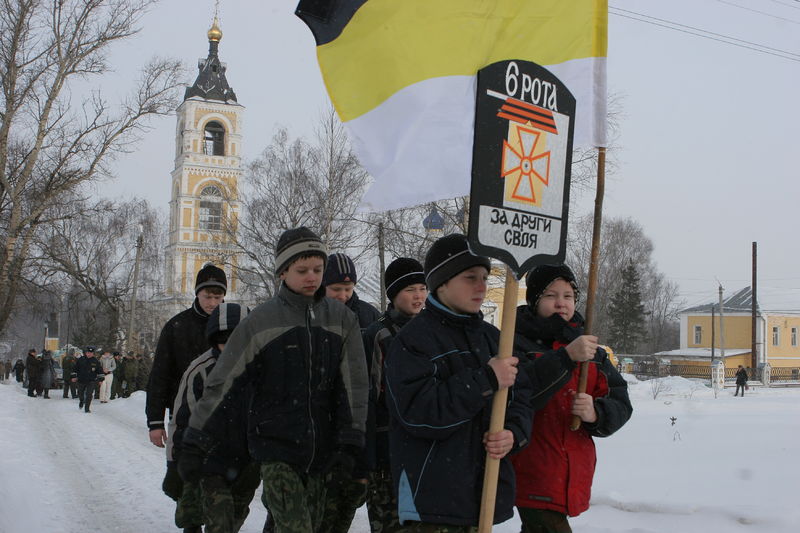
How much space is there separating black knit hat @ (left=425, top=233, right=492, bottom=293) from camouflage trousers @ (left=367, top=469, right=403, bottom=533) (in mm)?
1617

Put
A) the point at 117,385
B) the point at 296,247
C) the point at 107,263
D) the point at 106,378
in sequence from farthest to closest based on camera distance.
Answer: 1. the point at 107,263
2. the point at 117,385
3. the point at 106,378
4. the point at 296,247

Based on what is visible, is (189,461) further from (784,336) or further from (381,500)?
(784,336)

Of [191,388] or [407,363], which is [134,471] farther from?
[407,363]

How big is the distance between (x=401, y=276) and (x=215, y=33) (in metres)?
63.7

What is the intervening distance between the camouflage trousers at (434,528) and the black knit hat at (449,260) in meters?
0.93

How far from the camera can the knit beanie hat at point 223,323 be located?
16.5ft

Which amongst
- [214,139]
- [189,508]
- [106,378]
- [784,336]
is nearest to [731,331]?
[784,336]

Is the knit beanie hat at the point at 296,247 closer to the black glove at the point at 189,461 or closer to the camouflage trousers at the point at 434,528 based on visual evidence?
the black glove at the point at 189,461

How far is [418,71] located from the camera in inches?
136

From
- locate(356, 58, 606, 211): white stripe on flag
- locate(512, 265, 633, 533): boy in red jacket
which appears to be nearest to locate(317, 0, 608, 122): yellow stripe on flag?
locate(356, 58, 606, 211): white stripe on flag

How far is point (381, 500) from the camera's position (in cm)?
475

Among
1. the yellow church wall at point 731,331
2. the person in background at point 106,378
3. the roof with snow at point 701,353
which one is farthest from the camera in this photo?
the yellow church wall at point 731,331

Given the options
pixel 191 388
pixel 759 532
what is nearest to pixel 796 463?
pixel 759 532

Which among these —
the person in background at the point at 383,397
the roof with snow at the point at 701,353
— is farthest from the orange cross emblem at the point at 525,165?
the roof with snow at the point at 701,353
